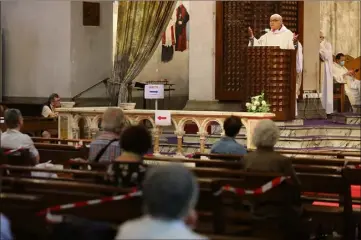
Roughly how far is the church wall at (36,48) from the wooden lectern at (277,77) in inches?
150

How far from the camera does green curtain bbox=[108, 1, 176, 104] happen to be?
45.0ft

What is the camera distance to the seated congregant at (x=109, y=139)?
5.83 metres

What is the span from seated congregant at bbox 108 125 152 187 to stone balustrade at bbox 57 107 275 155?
5.21 meters

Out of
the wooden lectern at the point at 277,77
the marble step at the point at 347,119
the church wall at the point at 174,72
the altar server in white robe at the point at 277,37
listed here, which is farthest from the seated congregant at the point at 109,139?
the church wall at the point at 174,72

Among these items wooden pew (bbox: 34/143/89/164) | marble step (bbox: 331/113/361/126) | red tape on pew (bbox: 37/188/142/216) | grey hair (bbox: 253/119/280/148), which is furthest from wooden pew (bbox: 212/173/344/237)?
marble step (bbox: 331/113/361/126)

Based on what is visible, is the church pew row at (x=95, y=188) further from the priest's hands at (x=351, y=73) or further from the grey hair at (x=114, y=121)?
the priest's hands at (x=351, y=73)

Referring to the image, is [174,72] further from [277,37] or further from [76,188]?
[76,188]

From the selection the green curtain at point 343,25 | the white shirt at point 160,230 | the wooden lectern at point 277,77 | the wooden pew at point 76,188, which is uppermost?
the green curtain at point 343,25

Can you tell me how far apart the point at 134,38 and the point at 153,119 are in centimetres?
343

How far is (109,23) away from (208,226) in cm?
1005

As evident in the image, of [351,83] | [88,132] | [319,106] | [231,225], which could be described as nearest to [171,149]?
[88,132]

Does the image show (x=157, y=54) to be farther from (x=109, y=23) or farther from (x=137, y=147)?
(x=137, y=147)

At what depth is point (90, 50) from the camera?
14211 mm

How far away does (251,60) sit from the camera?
11.6m
